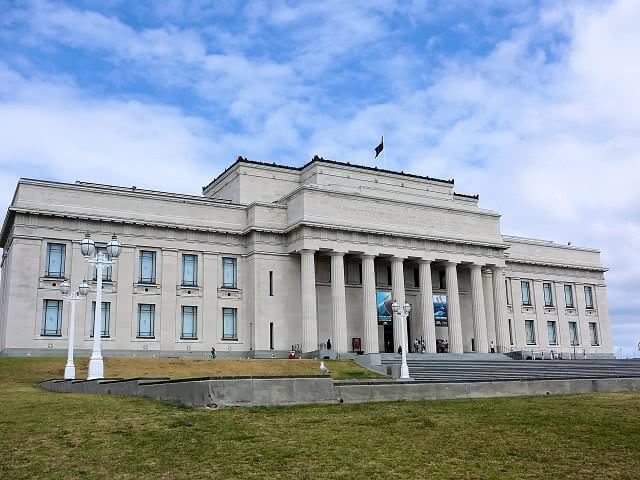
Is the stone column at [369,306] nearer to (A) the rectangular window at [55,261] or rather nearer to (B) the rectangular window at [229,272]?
(B) the rectangular window at [229,272]

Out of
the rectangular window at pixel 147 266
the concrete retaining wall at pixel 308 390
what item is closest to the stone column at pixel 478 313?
the rectangular window at pixel 147 266

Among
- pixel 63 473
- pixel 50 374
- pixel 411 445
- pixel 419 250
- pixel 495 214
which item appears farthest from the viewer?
pixel 495 214

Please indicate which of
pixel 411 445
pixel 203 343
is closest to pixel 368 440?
pixel 411 445

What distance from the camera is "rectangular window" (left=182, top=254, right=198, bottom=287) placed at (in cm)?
5812

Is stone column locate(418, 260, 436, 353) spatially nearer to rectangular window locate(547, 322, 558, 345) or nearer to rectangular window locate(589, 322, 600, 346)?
rectangular window locate(547, 322, 558, 345)

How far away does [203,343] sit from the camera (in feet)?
189

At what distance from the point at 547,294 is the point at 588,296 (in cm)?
711

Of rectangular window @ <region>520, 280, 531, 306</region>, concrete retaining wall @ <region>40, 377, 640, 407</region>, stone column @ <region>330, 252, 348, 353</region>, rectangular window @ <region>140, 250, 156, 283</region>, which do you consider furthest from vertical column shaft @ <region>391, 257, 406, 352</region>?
concrete retaining wall @ <region>40, 377, 640, 407</region>

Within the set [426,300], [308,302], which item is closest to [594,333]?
[426,300]

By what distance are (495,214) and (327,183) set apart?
17579 millimetres

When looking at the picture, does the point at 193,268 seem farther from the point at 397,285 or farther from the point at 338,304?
the point at 397,285

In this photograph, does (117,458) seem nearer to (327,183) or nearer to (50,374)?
(50,374)

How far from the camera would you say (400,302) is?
60.6m

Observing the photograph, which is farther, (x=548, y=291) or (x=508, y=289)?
(x=548, y=291)
